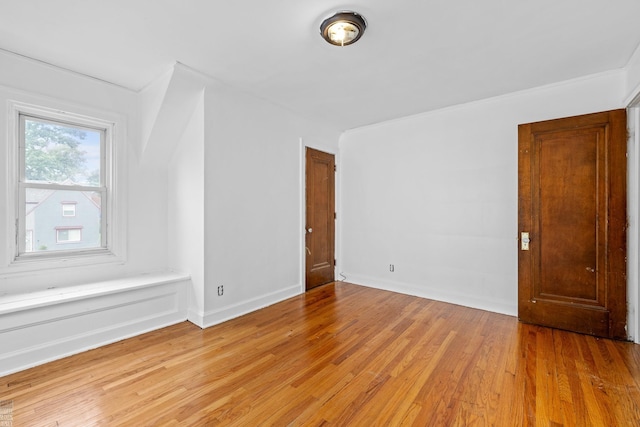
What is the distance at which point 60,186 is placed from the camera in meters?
2.93

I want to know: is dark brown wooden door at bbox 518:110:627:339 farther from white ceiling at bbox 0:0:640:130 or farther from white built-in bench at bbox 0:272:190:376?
white built-in bench at bbox 0:272:190:376

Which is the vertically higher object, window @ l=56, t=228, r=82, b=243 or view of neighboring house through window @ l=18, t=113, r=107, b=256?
view of neighboring house through window @ l=18, t=113, r=107, b=256

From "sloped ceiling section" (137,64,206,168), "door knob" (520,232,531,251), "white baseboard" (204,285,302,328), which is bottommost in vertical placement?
"white baseboard" (204,285,302,328)

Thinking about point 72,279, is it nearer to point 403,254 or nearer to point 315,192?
point 315,192

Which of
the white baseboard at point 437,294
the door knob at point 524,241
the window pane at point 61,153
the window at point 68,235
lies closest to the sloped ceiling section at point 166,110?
the window pane at point 61,153

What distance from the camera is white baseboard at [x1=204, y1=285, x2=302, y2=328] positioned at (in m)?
3.15

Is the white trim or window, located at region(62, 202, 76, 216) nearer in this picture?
the white trim

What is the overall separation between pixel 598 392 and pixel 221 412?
8.37 ft

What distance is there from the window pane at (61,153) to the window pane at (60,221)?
145mm

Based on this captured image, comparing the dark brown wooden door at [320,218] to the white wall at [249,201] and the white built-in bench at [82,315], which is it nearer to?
the white wall at [249,201]

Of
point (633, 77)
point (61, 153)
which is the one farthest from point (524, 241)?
point (61, 153)

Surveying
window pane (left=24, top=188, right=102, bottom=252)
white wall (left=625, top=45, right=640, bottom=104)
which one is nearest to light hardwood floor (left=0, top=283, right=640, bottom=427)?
window pane (left=24, top=188, right=102, bottom=252)

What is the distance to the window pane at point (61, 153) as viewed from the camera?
280cm

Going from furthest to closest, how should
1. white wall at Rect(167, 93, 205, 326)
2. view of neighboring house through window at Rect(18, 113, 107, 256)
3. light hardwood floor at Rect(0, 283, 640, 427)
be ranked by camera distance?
1. white wall at Rect(167, 93, 205, 326)
2. view of neighboring house through window at Rect(18, 113, 107, 256)
3. light hardwood floor at Rect(0, 283, 640, 427)
